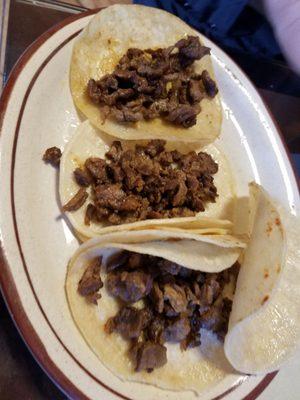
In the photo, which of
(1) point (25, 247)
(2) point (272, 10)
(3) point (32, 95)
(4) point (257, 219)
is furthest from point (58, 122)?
(2) point (272, 10)

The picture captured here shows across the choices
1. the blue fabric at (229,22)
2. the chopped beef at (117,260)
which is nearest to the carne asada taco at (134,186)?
the chopped beef at (117,260)

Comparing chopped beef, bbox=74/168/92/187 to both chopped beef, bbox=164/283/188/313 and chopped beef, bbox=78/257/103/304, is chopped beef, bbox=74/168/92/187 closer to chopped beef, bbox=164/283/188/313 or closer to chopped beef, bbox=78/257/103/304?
chopped beef, bbox=78/257/103/304

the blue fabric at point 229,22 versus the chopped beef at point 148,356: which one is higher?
the blue fabric at point 229,22

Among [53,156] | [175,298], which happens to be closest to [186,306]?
[175,298]

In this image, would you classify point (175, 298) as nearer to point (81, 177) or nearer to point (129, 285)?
point (129, 285)

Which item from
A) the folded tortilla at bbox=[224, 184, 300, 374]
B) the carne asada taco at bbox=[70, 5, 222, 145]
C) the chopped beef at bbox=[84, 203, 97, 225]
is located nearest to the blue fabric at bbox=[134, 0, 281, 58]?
the carne asada taco at bbox=[70, 5, 222, 145]

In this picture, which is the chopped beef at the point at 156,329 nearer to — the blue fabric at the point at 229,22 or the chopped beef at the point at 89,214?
the chopped beef at the point at 89,214
